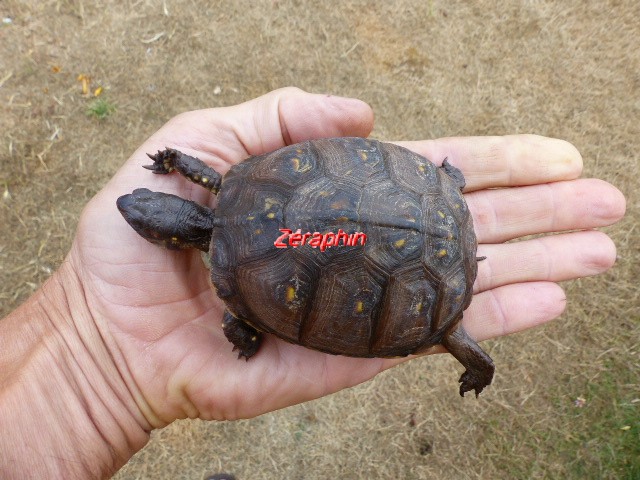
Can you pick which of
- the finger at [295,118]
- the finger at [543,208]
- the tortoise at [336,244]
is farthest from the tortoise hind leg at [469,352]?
the finger at [295,118]

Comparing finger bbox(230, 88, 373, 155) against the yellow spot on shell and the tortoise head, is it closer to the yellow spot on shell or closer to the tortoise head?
the tortoise head

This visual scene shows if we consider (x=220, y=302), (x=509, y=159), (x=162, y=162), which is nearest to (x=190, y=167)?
(x=162, y=162)

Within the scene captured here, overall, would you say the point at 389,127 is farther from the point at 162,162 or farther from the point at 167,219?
the point at 167,219

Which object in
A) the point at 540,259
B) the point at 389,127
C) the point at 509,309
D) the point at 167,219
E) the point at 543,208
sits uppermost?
the point at 167,219

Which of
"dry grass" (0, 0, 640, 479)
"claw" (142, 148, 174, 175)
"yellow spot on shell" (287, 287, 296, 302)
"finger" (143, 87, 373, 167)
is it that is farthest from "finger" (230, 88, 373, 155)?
"dry grass" (0, 0, 640, 479)

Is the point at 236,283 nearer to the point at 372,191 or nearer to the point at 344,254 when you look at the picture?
the point at 344,254

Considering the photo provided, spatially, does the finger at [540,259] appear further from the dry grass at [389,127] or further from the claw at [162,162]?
the claw at [162,162]
